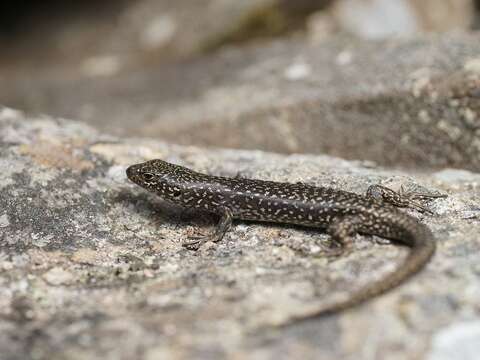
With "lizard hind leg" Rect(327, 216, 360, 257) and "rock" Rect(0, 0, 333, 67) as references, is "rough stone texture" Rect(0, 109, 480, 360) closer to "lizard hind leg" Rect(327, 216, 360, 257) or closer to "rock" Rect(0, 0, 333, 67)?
"lizard hind leg" Rect(327, 216, 360, 257)

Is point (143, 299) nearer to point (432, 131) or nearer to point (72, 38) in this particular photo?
point (432, 131)

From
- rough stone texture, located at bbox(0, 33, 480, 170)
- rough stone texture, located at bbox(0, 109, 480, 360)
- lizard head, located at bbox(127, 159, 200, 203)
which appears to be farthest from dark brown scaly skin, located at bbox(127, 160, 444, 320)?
rough stone texture, located at bbox(0, 33, 480, 170)

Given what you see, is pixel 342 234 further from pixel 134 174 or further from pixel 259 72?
pixel 259 72

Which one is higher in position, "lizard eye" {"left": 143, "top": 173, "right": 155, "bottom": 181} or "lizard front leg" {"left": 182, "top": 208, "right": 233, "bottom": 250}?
"lizard eye" {"left": 143, "top": 173, "right": 155, "bottom": 181}

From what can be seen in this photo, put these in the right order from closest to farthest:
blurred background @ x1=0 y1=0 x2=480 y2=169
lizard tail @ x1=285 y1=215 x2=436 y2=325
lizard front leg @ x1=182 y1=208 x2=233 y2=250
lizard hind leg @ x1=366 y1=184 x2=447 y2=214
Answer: lizard tail @ x1=285 y1=215 x2=436 y2=325 → lizard front leg @ x1=182 y1=208 x2=233 y2=250 → lizard hind leg @ x1=366 y1=184 x2=447 y2=214 → blurred background @ x1=0 y1=0 x2=480 y2=169

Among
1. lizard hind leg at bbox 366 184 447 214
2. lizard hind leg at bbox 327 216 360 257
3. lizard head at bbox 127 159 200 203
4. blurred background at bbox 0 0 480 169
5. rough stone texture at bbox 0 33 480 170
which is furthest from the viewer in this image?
blurred background at bbox 0 0 480 169

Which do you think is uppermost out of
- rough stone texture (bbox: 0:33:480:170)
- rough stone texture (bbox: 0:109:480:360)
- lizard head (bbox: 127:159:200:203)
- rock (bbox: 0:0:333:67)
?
rock (bbox: 0:0:333:67)

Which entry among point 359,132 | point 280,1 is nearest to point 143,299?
→ point 359,132

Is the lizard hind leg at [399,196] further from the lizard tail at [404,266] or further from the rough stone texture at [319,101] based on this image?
the rough stone texture at [319,101]
